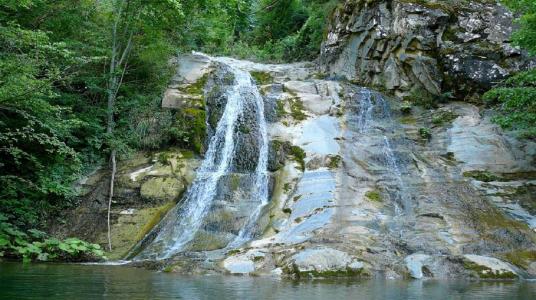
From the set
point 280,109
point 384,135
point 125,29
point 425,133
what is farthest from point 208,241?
point 125,29

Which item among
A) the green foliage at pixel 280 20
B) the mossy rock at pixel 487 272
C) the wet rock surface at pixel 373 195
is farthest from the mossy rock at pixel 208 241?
the green foliage at pixel 280 20

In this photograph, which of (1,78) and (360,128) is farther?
(360,128)

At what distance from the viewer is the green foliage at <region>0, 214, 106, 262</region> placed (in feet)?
35.6

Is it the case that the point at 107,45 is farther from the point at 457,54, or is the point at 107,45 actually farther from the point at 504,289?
the point at 504,289

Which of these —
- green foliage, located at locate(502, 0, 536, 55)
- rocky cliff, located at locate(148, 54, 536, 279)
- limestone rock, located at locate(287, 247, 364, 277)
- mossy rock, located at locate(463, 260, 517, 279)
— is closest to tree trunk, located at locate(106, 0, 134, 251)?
rocky cliff, located at locate(148, 54, 536, 279)

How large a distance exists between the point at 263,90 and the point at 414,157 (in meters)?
5.98

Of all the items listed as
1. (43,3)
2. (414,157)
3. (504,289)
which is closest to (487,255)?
(504,289)

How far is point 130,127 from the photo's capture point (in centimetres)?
1510

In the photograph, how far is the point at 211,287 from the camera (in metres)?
7.31

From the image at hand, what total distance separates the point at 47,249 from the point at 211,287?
5545mm

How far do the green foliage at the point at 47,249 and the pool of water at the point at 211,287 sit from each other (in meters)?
1.61

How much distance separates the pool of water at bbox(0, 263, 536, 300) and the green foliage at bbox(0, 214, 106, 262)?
1608mm

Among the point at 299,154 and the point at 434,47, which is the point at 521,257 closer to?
the point at 299,154

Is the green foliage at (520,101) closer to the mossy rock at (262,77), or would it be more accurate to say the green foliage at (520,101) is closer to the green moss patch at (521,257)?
the green moss patch at (521,257)
